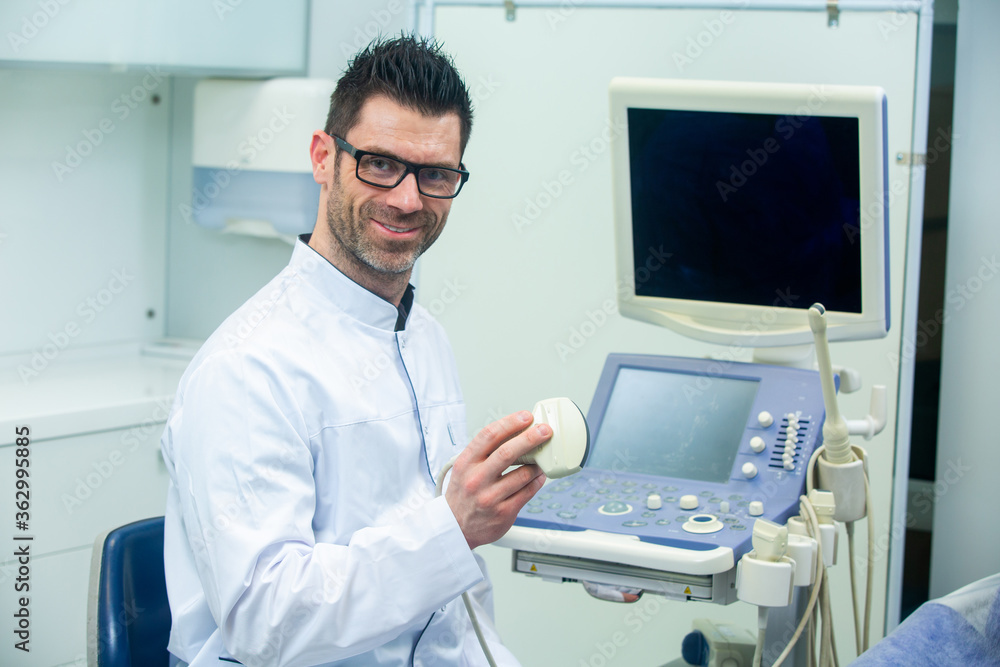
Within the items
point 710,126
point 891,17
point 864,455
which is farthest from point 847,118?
point 891,17

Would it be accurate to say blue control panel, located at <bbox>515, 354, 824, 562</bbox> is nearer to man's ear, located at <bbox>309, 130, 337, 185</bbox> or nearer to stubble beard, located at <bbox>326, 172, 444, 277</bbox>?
stubble beard, located at <bbox>326, 172, 444, 277</bbox>

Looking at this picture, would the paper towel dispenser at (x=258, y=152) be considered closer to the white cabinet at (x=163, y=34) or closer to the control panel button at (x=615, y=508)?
the white cabinet at (x=163, y=34)

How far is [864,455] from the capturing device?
1.38m

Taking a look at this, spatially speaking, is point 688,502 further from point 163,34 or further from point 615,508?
point 163,34

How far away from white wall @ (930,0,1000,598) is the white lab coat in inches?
48.9

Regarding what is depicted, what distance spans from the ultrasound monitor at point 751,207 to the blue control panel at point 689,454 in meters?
0.09

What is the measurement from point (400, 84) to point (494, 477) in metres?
0.53

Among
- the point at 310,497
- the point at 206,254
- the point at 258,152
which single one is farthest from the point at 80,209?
the point at 310,497

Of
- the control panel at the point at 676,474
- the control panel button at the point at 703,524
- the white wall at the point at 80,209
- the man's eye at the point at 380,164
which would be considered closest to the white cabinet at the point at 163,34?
the white wall at the point at 80,209

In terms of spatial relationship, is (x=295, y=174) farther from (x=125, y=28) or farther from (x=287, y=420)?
(x=287, y=420)

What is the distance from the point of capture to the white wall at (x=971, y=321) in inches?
79.9

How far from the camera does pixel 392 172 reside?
4.12 feet

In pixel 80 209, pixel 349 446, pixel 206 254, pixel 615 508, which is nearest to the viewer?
pixel 349 446

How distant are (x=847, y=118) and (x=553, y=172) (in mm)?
965
